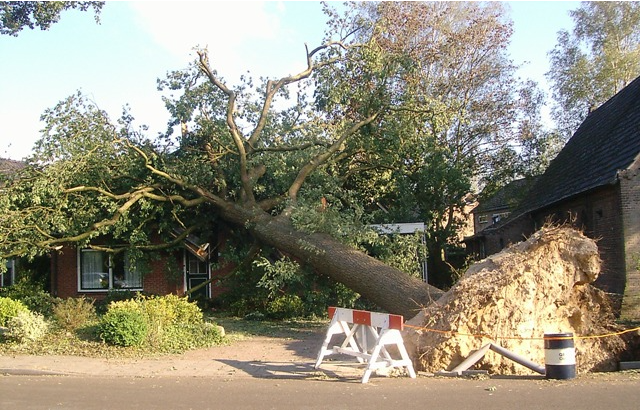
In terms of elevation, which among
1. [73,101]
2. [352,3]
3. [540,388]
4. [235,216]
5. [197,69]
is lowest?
[540,388]

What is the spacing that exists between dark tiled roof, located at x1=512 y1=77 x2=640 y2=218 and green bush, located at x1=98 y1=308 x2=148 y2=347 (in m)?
11.7

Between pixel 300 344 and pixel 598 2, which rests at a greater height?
pixel 598 2

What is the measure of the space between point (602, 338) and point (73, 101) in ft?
45.9

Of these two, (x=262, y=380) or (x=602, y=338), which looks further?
(x=602, y=338)

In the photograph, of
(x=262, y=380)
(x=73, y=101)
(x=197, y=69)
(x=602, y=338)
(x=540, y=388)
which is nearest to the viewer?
(x=540, y=388)

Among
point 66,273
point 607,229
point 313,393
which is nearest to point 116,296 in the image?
point 66,273

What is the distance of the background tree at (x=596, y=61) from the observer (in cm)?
3128

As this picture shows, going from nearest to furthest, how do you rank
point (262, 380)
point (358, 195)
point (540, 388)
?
point (540, 388) → point (262, 380) → point (358, 195)

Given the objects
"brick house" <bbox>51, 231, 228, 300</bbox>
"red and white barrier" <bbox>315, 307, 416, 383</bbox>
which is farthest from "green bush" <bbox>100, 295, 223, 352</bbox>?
"brick house" <bbox>51, 231, 228, 300</bbox>

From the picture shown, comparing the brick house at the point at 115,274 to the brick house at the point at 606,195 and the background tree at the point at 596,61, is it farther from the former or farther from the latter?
the background tree at the point at 596,61

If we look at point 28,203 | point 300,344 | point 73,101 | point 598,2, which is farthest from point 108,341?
point 598,2

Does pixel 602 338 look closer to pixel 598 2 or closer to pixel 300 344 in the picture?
pixel 300 344

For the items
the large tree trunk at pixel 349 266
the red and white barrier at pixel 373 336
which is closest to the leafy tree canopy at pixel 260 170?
the large tree trunk at pixel 349 266

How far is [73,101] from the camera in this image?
16.9 m
